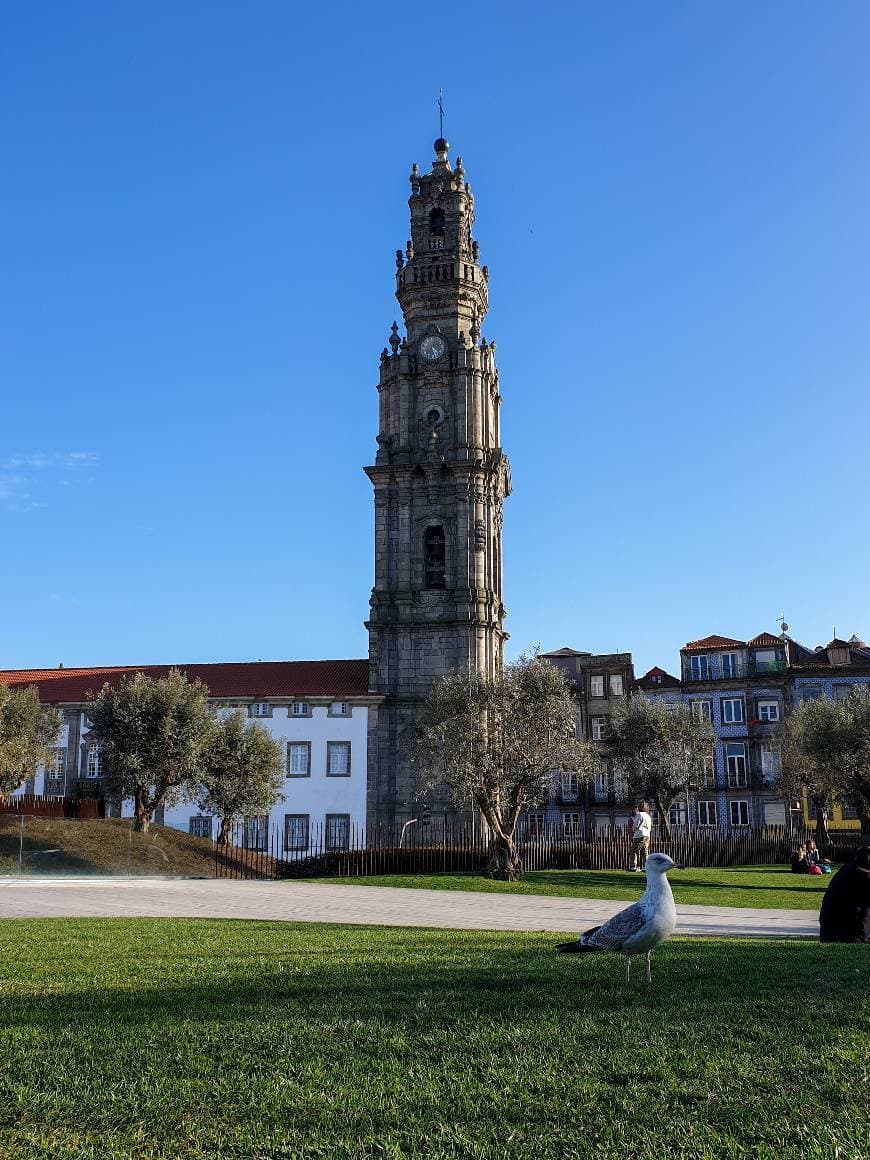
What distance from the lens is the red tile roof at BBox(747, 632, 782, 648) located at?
207 ft

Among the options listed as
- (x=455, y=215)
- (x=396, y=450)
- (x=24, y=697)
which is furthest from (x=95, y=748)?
(x=455, y=215)

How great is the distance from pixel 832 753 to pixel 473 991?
1341 inches

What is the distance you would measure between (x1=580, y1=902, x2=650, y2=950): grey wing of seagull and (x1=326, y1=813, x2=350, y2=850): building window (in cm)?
4478

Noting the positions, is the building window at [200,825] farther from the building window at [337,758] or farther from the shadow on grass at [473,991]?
the shadow on grass at [473,991]

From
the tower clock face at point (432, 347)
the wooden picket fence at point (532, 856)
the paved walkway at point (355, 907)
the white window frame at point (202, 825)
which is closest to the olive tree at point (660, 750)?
the wooden picket fence at point (532, 856)

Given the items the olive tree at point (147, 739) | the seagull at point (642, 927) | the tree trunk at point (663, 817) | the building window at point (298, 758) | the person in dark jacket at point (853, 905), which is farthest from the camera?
the building window at point (298, 758)

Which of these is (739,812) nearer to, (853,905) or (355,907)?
(355,907)

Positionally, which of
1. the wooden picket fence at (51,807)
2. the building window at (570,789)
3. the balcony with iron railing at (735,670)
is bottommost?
the wooden picket fence at (51,807)

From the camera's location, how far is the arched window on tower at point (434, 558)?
57000mm

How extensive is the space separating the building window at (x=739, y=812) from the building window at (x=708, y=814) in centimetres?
85

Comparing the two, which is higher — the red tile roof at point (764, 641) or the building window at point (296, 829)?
the red tile roof at point (764, 641)

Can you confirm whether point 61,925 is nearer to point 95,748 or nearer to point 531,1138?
point 531,1138

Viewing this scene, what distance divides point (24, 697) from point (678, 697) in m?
38.4

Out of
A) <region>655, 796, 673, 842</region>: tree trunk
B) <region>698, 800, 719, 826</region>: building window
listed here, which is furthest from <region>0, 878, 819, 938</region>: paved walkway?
<region>698, 800, 719, 826</region>: building window
